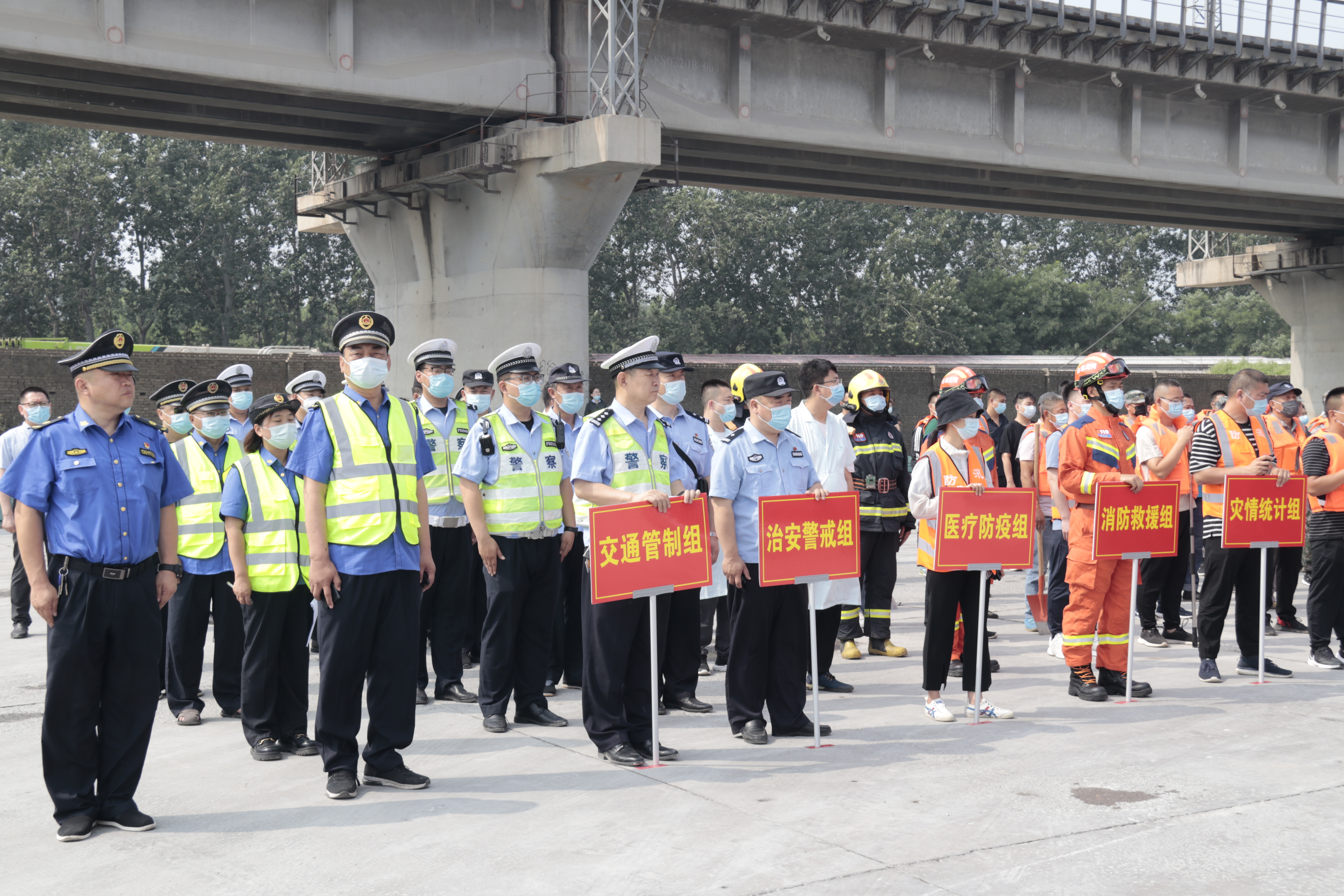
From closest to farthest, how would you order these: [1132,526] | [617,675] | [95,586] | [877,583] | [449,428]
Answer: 1. [95,586]
2. [617,675]
3. [1132,526]
4. [449,428]
5. [877,583]

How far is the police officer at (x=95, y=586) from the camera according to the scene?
5.30 metres

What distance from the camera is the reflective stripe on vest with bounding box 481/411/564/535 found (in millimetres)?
7215

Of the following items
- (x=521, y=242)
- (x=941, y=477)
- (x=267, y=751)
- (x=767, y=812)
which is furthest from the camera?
(x=521, y=242)

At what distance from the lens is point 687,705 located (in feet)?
25.4

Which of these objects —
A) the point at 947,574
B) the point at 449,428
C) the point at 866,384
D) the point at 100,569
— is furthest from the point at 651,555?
the point at 866,384

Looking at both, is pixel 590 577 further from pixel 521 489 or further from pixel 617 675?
pixel 521 489

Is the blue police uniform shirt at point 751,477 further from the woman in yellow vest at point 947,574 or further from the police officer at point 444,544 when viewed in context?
the police officer at point 444,544

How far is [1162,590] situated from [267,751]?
7404 millimetres

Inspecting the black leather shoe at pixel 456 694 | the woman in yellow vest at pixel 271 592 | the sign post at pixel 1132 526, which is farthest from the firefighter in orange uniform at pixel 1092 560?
the woman in yellow vest at pixel 271 592

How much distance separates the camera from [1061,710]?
25.1 ft

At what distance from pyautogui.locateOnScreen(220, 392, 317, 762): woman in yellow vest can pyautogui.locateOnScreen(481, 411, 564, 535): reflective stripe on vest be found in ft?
3.52

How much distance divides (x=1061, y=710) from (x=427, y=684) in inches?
163

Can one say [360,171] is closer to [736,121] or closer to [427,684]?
[736,121]

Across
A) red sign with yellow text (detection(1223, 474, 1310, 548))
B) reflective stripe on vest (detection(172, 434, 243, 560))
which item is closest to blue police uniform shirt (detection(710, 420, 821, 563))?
reflective stripe on vest (detection(172, 434, 243, 560))
